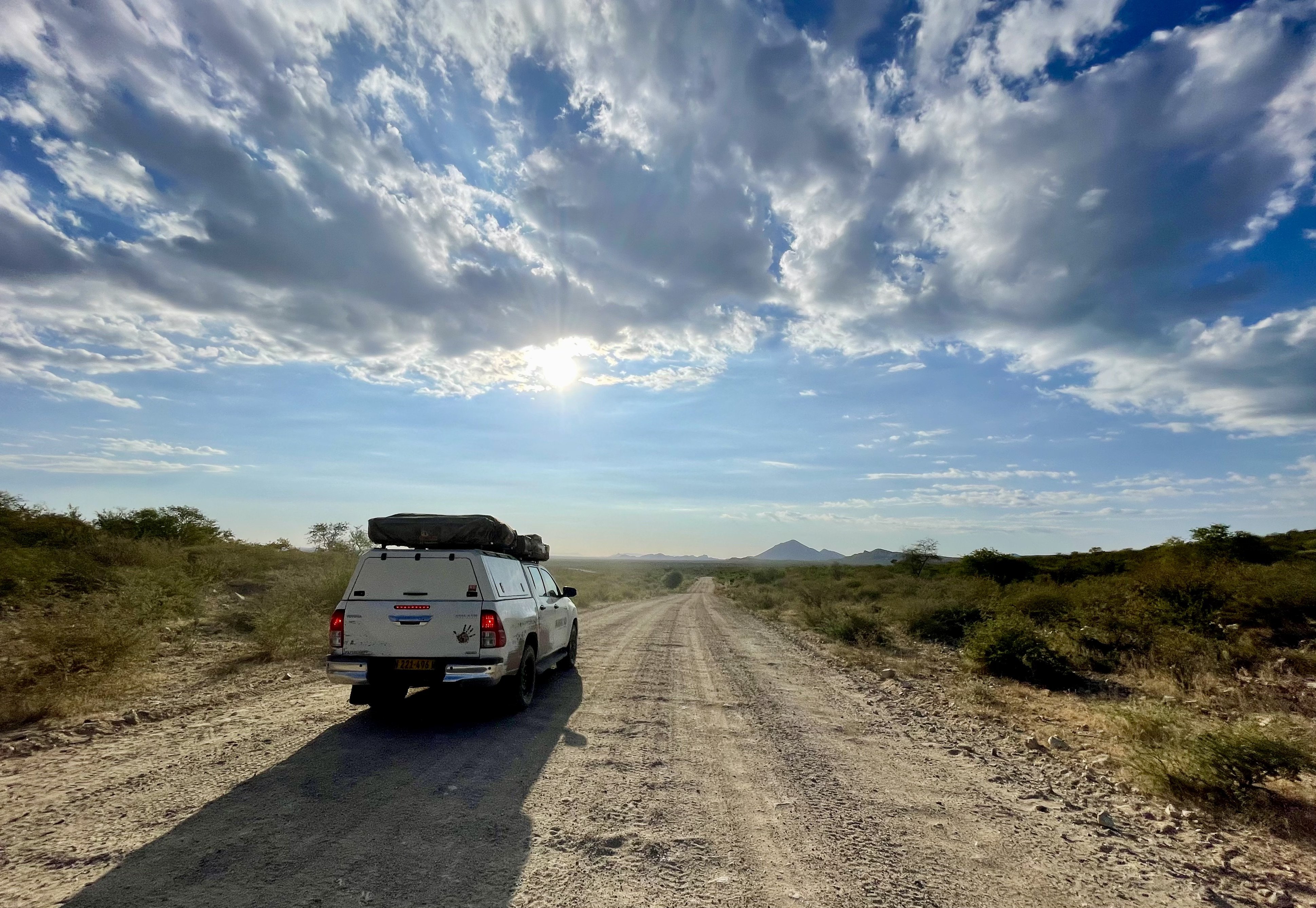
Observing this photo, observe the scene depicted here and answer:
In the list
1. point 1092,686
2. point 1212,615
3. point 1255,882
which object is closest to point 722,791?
point 1255,882

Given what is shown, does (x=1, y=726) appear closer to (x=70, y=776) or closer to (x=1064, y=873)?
(x=70, y=776)

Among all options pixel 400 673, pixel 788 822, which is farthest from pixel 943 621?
pixel 400 673

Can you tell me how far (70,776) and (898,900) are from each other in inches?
266

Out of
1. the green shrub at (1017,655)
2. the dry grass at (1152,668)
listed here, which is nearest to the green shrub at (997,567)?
the dry grass at (1152,668)

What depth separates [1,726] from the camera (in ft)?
22.4

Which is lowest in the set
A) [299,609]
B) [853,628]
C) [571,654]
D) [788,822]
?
[788,822]

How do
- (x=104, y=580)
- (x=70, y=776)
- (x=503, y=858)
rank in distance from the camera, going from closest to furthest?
(x=503, y=858)
(x=70, y=776)
(x=104, y=580)

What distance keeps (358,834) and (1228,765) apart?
284 inches

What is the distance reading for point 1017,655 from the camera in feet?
39.0

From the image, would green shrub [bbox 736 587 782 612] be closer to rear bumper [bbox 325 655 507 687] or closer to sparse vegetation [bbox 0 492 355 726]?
sparse vegetation [bbox 0 492 355 726]

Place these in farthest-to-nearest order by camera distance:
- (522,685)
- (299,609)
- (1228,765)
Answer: (299,609) → (522,685) → (1228,765)

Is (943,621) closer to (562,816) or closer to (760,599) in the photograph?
(760,599)

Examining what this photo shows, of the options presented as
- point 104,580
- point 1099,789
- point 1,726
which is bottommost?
point 1099,789

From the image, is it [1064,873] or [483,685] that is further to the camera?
[483,685]
